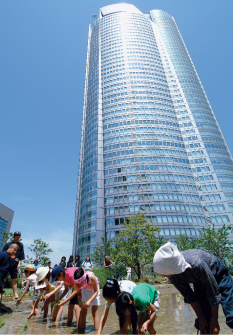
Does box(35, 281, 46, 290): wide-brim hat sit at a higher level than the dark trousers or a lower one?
higher

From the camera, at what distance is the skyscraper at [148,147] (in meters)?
51.6

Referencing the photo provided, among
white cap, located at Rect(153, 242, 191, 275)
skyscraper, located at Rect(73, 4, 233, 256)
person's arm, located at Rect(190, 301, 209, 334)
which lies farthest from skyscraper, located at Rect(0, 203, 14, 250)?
white cap, located at Rect(153, 242, 191, 275)

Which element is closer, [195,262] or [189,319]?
[195,262]

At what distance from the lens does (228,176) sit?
58.8 metres

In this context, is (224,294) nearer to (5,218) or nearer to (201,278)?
(201,278)

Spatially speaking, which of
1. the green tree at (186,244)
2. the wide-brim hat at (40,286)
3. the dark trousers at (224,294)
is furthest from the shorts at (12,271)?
the green tree at (186,244)

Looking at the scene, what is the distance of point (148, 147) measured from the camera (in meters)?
59.1

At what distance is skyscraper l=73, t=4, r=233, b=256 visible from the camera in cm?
5156

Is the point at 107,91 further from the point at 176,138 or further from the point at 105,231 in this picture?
the point at 105,231

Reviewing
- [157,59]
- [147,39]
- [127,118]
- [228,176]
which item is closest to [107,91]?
[127,118]

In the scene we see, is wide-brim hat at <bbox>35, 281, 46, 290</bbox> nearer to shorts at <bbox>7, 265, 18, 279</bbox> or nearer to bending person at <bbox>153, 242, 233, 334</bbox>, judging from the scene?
shorts at <bbox>7, 265, 18, 279</bbox>

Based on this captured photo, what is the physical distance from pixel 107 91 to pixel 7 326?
2983 inches

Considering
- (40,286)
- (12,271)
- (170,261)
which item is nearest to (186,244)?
(40,286)

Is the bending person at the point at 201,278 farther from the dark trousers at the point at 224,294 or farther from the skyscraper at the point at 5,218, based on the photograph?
the skyscraper at the point at 5,218
